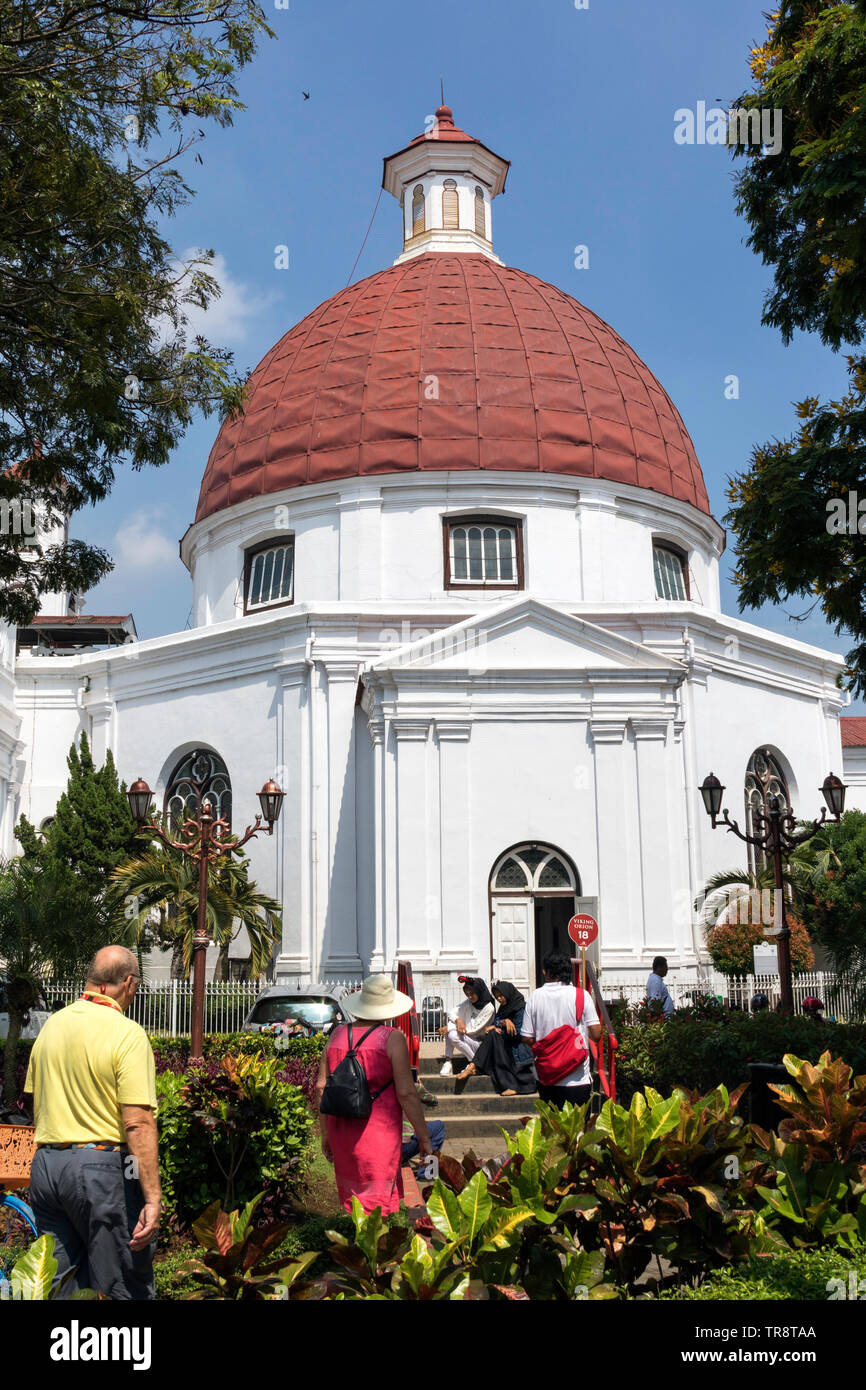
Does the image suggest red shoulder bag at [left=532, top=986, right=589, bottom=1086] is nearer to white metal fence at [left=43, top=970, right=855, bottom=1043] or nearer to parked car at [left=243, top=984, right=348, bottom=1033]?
parked car at [left=243, top=984, right=348, bottom=1033]

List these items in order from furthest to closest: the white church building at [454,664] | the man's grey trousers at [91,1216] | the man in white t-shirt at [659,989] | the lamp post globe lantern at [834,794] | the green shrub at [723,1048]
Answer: the white church building at [454,664], the lamp post globe lantern at [834,794], the man in white t-shirt at [659,989], the green shrub at [723,1048], the man's grey trousers at [91,1216]

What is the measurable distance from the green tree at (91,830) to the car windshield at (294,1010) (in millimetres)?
7452

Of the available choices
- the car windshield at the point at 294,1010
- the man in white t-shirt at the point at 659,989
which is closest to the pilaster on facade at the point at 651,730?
the man in white t-shirt at the point at 659,989

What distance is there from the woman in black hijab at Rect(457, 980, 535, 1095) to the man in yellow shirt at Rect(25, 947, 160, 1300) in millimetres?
8629

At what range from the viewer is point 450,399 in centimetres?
2500

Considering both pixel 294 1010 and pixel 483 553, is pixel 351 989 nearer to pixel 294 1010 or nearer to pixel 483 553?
pixel 294 1010

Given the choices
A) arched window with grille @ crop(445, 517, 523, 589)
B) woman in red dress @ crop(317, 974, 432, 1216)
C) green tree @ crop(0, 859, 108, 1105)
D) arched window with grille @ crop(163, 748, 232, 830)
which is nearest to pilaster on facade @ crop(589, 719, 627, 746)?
arched window with grille @ crop(445, 517, 523, 589)

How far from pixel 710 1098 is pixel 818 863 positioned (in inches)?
724

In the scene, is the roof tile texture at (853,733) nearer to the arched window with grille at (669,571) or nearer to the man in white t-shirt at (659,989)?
the arched window with grille at (669,571)

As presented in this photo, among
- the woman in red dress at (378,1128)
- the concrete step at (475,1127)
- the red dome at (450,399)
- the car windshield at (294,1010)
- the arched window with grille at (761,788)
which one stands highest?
the red dome at (450,399)

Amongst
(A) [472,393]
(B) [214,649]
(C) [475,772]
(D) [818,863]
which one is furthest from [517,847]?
(A) [472,393]

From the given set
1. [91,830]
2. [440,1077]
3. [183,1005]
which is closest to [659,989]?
[440,1077]

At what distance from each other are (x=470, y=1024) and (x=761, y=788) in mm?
13041

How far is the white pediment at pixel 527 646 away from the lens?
803 inches
